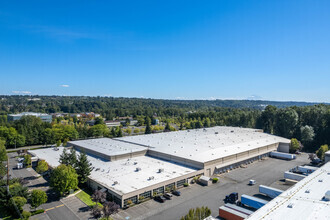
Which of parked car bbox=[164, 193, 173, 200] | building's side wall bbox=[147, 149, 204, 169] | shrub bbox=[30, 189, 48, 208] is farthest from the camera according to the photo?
building's side wall bbox=[147, 149, 204, 169]

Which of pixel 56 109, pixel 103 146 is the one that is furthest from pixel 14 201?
pixel 56 109

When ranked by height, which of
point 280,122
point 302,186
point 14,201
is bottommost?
point 14,201

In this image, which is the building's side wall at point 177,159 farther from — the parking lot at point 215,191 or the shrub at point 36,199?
the shrub at point 36,199

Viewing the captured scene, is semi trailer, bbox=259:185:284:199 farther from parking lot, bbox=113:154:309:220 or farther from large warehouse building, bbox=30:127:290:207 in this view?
large warehouse building, bbox=30:127:290:207

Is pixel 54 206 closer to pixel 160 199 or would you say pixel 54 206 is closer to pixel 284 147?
pixel 160 199

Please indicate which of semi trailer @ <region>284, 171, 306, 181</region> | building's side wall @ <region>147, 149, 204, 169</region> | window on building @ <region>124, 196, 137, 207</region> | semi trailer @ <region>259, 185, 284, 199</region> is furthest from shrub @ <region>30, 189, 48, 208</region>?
semi trailer @ <region>284, 171, 306, 181</region>

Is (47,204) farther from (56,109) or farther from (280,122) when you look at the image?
(56,109)

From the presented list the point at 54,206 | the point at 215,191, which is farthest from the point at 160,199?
the point at 54,206
